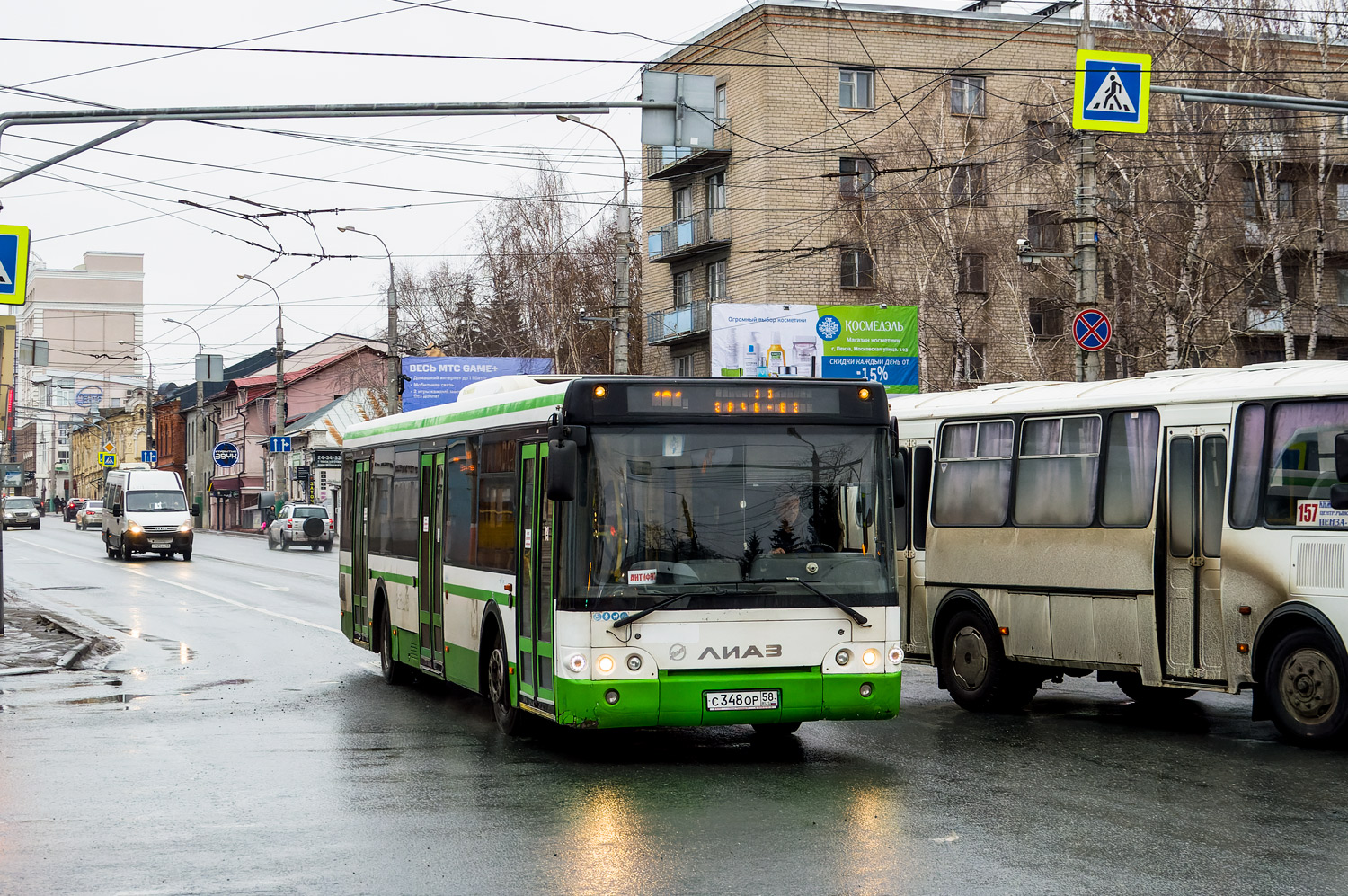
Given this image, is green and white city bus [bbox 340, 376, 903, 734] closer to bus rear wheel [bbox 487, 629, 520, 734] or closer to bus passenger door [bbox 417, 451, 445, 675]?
bus rear wheel [bbox 487, 629, 520, 734]

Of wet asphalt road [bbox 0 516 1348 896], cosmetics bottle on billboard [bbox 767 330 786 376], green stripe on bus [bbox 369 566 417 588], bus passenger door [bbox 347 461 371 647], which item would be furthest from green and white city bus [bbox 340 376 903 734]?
cosmetics bottle on billboard [bbox 767 330 786 376]

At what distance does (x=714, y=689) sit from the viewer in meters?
11.0

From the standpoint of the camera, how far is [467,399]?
14234mm

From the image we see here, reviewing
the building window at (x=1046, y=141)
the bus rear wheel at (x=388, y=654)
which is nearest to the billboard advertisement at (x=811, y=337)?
the building window at (x=1046, y=141)

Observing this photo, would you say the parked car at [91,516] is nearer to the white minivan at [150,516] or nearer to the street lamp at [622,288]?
the white minivan at [150,516]

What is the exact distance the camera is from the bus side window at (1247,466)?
1234 cm

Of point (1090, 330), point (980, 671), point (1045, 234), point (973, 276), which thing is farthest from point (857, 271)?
point (980, 671)

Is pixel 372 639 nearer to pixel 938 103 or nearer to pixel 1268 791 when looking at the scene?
pixel 1268 791

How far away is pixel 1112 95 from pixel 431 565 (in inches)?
366

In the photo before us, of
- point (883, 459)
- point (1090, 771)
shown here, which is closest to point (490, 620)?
point (883, 459)

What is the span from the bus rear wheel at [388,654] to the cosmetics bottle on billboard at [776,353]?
89.4 feet

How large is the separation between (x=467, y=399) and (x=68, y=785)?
491 cm

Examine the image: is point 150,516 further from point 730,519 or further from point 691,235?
point 730,519

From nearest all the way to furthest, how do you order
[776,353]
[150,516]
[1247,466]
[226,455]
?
[1247,466]
[776,353]
[150,516]
[226,455]
